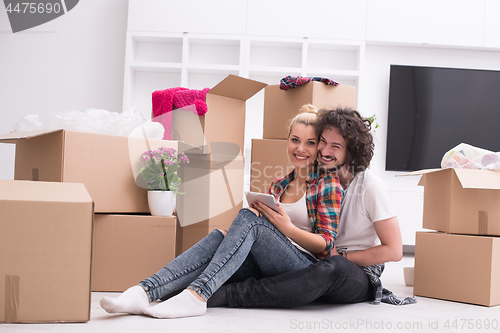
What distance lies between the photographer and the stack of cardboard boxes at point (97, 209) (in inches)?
40.2

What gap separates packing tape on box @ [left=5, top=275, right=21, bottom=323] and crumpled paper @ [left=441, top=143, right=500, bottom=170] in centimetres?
146

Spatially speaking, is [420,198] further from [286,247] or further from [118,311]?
[118,311]

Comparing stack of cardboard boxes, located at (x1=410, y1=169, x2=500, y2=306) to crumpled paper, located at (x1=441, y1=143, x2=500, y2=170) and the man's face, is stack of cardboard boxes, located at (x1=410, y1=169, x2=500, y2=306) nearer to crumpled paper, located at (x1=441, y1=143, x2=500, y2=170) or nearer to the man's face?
Answer: crumpled paper, located at (x1=441, y1=143, x2=500, y2=170)

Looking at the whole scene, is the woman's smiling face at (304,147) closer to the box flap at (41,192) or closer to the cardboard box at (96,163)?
the cardboard box at (96,163)

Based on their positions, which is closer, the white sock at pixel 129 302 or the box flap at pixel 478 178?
the white sock at pixel 129 302

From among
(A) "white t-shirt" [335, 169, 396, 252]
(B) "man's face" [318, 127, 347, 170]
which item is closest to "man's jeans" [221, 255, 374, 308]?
(A) "white t-shirt" [335, 169, 396, 252]

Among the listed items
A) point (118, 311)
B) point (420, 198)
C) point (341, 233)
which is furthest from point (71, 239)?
point (420, 198)

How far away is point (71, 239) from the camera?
3.45 feet

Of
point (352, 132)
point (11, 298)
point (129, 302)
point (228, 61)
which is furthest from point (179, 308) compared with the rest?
point (228, 61)

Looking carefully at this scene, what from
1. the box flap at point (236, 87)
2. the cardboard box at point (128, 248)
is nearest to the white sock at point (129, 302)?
the cardboard box at point (128, 248)

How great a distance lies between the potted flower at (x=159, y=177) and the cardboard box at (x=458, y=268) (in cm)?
98

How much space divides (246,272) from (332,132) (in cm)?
53

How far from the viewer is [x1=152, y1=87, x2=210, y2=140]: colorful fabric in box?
6.28 feet

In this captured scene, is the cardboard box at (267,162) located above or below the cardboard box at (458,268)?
above
